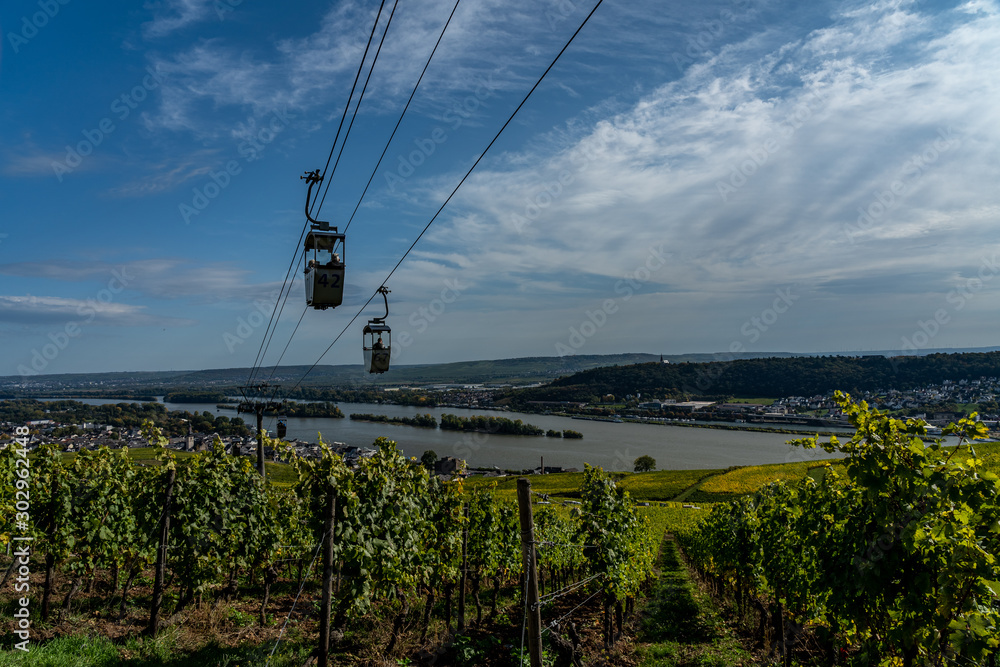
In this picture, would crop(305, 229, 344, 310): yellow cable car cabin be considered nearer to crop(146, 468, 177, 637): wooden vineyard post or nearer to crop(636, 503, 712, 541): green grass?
crop(146, 468, 177, 637): wooden vineyard post

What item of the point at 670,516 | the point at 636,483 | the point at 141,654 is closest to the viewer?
the point at 141,654

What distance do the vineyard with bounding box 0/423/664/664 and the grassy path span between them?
907mm

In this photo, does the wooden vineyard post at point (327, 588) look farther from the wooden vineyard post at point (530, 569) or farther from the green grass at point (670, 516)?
the green grass at point (670, 516)

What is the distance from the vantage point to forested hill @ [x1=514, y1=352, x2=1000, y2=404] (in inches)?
3730

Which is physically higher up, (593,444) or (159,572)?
(159,572)

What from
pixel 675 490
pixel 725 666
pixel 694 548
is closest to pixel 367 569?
pixel 725 666

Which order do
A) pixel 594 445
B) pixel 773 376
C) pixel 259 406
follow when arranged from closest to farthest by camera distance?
pixel 259 406, pixel 594 445, pixel 773 376

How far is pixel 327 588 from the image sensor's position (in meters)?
5.84

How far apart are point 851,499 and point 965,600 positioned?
4.81 feet

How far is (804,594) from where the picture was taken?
22.2 ft

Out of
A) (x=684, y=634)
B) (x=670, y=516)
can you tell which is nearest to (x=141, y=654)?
(x=684, y=634)

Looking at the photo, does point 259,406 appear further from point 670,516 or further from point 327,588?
point 670,516

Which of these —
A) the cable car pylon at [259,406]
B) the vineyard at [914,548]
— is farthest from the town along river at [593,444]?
the vineyard at [914,548]

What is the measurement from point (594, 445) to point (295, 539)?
250ft
